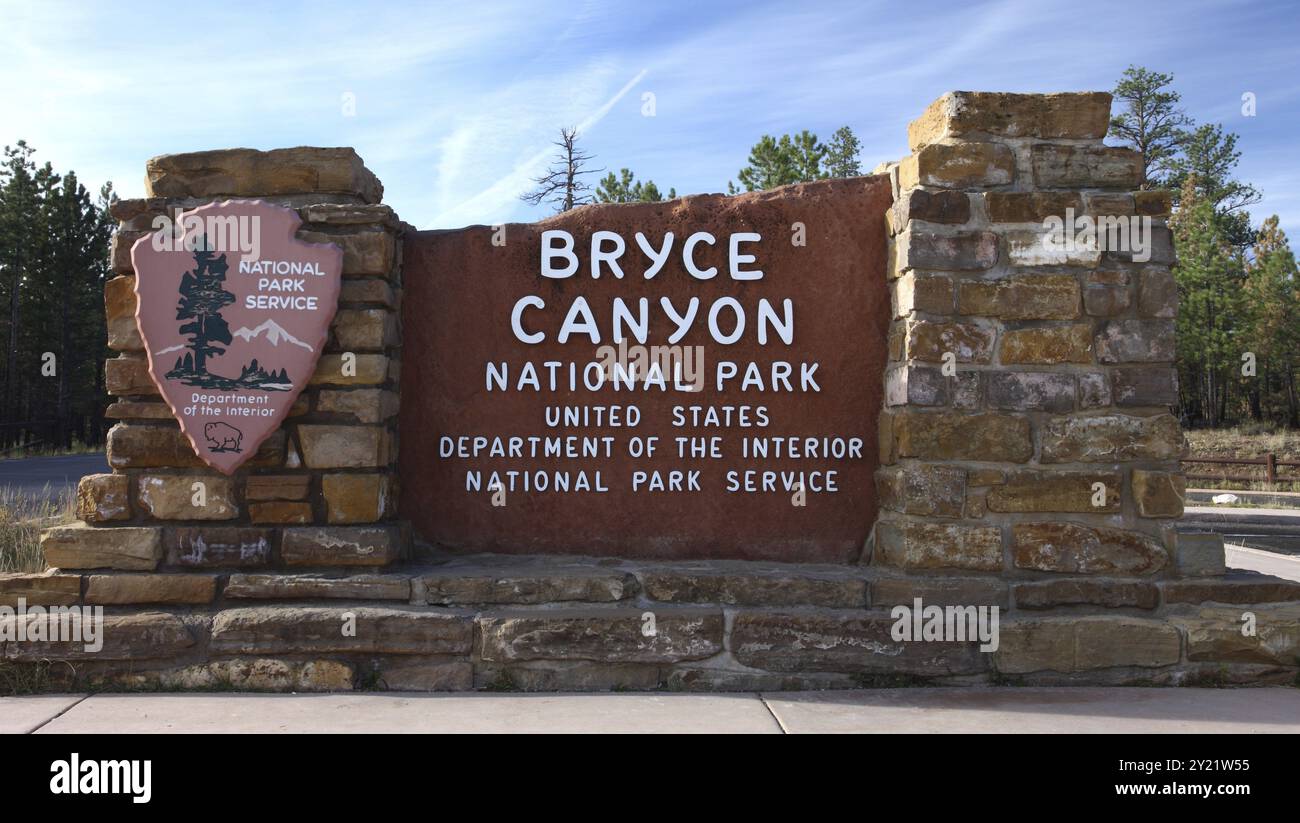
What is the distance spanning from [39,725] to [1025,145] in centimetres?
476

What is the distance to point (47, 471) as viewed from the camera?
1822 centimetres

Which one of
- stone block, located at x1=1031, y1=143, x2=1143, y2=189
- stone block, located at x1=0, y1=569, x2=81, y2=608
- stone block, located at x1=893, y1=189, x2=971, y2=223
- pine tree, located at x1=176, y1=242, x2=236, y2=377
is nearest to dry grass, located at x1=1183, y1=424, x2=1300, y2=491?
stone block, located at x1=1031, y1=143, x2=1143, y2=189

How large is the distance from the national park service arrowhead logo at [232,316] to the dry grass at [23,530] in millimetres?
1785

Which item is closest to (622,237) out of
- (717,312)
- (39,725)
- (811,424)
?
(717,312)

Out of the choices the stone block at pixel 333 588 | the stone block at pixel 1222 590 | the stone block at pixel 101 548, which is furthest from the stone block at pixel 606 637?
the stone block at pixel 1222 590

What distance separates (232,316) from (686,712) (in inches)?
105

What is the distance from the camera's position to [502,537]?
488 centimetres

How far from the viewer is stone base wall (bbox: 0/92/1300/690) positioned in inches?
169

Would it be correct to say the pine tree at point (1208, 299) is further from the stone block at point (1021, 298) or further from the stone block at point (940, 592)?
the stone block at point (940, 592)

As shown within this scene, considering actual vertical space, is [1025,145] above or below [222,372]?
above

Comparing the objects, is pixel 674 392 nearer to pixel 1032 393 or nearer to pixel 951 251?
pixel 951 251

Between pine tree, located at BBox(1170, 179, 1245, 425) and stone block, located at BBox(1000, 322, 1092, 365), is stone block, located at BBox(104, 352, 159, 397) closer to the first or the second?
stone block, located at BBox(1000, 322, 1092, 365)

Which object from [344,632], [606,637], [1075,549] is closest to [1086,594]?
[1075,549]

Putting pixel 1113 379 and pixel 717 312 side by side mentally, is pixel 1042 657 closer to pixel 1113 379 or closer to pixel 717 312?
pixel 1113 379
